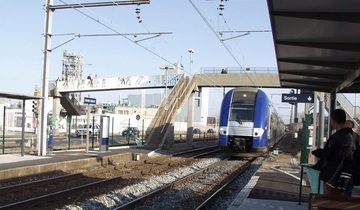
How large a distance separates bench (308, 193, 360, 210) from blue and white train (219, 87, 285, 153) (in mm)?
15390

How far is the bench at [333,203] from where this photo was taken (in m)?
4.61

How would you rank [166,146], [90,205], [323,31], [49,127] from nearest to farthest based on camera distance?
[323,31] → [90,205] → [49,127] → [166,146]

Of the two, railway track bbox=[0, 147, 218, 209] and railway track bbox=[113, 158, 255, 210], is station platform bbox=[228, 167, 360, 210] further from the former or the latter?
railway track bbox=[0, 147, 218, 209]

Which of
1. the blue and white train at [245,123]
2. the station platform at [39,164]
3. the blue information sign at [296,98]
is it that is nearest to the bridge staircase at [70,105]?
the station platform at [39,164]

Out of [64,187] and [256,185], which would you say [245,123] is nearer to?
[256,185]

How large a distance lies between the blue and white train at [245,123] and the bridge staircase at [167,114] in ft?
30.0

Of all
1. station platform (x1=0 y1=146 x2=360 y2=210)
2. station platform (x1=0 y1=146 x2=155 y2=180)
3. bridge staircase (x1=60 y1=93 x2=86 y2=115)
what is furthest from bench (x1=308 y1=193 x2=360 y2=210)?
bridge staircase (x1=60 y1=93 x2=86 y2=115)

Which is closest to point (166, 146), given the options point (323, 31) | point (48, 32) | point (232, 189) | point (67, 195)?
point (48, 32)

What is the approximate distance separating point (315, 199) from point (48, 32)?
17850mm

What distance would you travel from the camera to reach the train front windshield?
20359 mm

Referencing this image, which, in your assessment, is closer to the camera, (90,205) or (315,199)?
(315,199)

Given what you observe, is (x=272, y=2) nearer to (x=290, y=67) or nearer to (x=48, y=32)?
(x=290, y=67)

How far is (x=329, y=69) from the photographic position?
9867 mm

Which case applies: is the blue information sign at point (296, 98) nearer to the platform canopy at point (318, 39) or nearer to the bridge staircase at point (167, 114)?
the platform canopy at point (318, 39)
